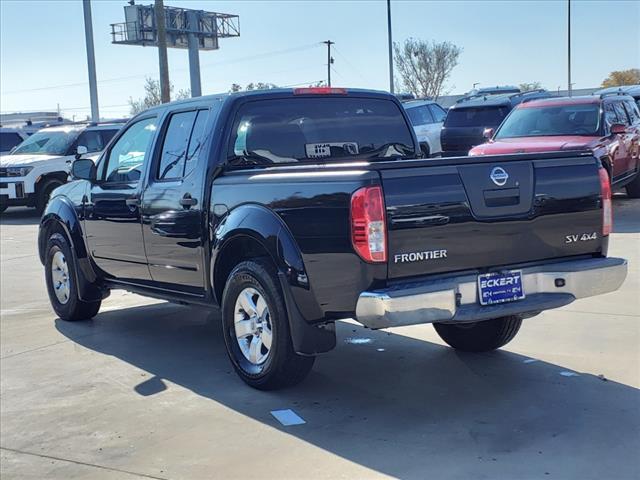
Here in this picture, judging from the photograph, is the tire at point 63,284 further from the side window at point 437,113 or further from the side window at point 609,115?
the side window at point 437,113

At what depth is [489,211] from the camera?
471 centimetres

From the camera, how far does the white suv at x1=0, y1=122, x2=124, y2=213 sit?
17.1 meters

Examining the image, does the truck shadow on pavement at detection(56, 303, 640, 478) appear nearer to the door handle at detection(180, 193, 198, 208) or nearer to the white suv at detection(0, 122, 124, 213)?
the door handle at detection(180, 193, 198, 208)

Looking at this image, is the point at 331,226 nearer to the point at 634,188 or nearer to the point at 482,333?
the point at 482,333

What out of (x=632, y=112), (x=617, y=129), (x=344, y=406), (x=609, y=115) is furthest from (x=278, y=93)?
(x=632, y=112)

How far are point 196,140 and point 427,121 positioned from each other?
15068 mm

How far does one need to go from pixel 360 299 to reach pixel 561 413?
141 centimetres

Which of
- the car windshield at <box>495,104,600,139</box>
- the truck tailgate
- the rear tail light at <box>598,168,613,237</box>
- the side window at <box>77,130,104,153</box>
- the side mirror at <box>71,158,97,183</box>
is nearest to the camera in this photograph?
the truck tailgate

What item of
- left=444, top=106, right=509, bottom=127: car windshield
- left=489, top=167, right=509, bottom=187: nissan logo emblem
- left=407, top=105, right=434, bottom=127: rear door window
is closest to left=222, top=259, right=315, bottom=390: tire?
left=489, top=167, right=509, bottom=187: nissan logo emblem

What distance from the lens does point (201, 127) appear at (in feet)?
19.7

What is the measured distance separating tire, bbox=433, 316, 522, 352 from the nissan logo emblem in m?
1.39

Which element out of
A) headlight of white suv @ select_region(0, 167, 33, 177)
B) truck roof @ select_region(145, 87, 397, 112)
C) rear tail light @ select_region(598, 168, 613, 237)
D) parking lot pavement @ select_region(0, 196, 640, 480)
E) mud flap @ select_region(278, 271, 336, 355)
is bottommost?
parking lot pavement @ select_region(0, 196, 640, 480)

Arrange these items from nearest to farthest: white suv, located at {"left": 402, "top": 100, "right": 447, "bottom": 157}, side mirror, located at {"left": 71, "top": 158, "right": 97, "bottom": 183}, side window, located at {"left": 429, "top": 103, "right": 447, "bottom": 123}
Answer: side mirror, located at {"left": 71, "top": 158, "right": 97, "bottom": 183}
white suv, located at {"left": 402, "top": 100, "right": 447, "bottom": 157}
side window, located at {"left": 429, "top": 103, "right": 447, "bottom": 123}

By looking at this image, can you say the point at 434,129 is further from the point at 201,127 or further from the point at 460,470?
the point at 460,470
